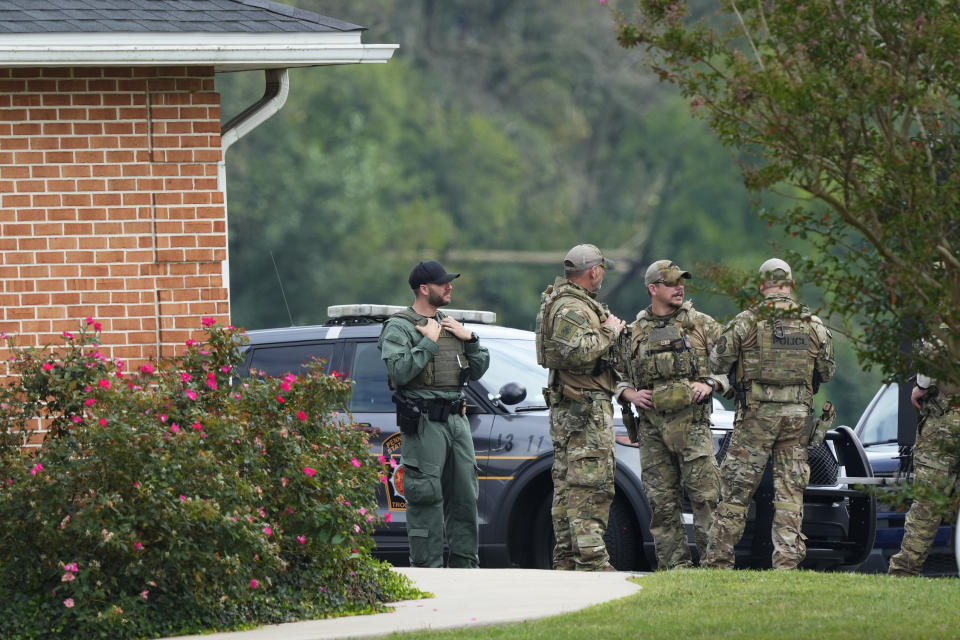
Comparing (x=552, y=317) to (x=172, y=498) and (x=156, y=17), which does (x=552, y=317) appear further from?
(x=172, y=498)

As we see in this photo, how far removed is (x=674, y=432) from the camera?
963cm

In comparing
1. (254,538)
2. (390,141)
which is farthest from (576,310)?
(390,141)

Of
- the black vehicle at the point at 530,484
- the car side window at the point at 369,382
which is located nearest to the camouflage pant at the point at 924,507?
the black vehicle at the point at 530,484

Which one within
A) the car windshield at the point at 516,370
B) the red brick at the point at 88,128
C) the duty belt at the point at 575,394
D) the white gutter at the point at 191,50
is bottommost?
the duty belt at the point at 575,394

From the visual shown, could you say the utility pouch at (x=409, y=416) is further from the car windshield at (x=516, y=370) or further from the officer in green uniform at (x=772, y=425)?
the officer in green uniform at (x=772, y=425)

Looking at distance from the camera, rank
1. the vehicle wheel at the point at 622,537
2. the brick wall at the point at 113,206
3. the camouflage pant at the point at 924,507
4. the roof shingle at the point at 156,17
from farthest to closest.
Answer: the vehicle wheel at the point at 622,537 → the camouflage pant at the point at 924,507 → the brick wall at the point at 113,206 → the roof shingle at the point at 156,17

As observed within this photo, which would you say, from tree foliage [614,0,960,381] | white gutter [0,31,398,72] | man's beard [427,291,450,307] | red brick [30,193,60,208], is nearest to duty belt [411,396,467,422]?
man's beard [427,291,450,307]

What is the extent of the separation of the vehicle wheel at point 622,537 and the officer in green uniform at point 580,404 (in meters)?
0.43

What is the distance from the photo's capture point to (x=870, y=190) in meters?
5.86

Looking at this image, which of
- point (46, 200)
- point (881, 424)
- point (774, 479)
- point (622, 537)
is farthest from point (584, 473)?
point (46, 200)

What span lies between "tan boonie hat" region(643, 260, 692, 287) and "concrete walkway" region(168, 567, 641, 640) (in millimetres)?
1856

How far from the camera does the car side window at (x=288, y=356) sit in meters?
10.9

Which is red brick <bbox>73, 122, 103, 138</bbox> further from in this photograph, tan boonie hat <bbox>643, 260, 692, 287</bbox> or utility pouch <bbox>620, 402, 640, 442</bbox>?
utility pouch <bbox>620, 402, 640, 442</bbox>

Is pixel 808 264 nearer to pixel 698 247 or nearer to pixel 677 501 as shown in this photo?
pixel 677 501
